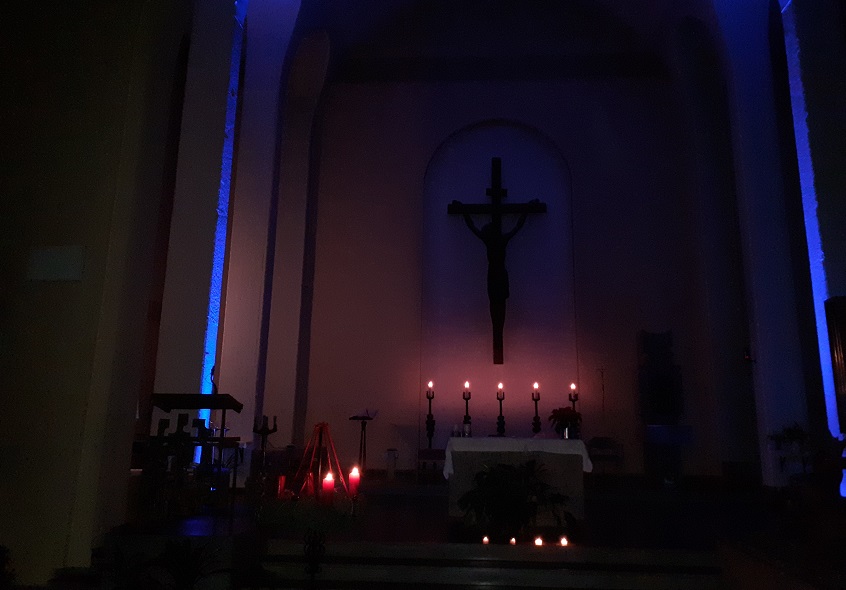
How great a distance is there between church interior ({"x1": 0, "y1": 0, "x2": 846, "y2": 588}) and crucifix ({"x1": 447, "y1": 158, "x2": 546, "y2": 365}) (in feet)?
0.15

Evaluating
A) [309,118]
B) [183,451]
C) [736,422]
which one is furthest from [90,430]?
[736,422]

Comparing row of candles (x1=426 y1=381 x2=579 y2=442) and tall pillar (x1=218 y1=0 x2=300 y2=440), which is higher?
tall pillar (x1=218 y1=0 x2=300 y2=440)

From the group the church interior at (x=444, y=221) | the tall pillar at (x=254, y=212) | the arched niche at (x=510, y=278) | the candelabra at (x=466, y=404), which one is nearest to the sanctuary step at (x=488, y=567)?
the church interior at (x=444, y=221)

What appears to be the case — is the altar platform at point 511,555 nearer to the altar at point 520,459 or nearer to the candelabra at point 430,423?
the altar at point 520,459

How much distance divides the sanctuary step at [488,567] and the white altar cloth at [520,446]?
4.72 ft

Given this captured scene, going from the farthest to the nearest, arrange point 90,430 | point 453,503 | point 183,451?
point 453,503
point 183,451
point 90,430

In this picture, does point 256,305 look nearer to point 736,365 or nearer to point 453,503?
Result: point 453,503

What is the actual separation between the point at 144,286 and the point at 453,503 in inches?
119

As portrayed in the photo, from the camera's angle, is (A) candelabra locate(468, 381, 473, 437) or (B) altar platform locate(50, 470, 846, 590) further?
(A) candelabra locate(468, 381, 473, 437)

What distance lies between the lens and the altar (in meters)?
5.86

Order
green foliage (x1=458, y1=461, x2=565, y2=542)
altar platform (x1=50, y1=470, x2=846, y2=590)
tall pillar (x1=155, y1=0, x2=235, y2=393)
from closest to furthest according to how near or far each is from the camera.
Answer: altar platform (x1=50, y1=470, x2=846, y2=590) < green foliage (x1=458, y1=461, x2=565, y2=542) < tall pillar (x1=155, y1=0, x2=235, y2=393)

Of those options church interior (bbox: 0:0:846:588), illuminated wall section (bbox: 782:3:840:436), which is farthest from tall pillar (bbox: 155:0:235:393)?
illuminated wall section (bbox: 782:3:840:436)

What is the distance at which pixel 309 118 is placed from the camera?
10.2 meters

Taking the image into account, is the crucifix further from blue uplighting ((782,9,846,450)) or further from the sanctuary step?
the sanctuary step
